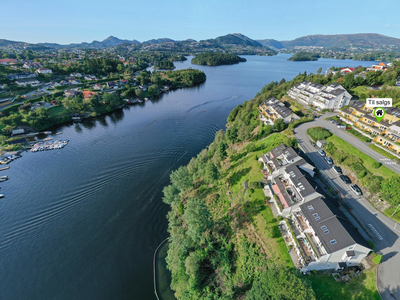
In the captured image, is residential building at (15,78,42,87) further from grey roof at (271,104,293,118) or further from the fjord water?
grey roof at (271,104,293,118)

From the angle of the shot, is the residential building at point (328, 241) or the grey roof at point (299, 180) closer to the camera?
the residential building at point (328, 241)

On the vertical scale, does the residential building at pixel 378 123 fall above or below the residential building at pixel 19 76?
above

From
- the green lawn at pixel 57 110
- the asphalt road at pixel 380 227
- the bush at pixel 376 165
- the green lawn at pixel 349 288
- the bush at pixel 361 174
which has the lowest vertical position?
the green lawn at pixel 57 110

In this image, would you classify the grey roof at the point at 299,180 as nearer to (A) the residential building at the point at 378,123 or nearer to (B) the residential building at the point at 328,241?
(B) the residential building at the point at 328,241

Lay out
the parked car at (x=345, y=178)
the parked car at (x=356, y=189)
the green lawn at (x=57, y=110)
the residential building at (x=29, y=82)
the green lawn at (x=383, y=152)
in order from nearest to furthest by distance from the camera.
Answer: the parked car at (x=356, y=189), the parked car at (x=345, y=178), the green lawn at (x=383, y=152), the green lawn at (x=57, y=110), the residential building at (x=29, y=82)

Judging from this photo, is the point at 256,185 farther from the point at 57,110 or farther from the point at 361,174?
the point at 57,110

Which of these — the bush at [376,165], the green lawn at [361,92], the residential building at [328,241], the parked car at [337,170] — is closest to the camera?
the residential building at [328,241]

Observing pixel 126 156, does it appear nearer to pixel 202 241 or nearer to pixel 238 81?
pixel 202 241

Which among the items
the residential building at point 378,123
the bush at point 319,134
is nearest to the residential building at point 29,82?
the bush at point 319,134
